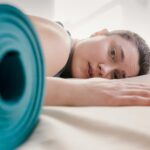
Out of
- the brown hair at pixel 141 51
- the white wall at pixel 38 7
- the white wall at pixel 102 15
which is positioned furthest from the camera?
the white wall at pixel 102 15

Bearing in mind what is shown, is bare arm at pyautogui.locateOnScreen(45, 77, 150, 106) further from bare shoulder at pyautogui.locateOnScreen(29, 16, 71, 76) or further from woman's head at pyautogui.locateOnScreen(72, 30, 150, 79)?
woman's head at pyautogui.locateOnScreen(72, 30, 150, 79)

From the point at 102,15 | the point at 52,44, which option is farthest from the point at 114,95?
the point at 102,15

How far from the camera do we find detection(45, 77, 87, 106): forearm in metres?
0.71

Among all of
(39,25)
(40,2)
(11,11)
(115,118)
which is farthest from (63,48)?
(40,2)

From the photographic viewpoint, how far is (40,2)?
2.09 m

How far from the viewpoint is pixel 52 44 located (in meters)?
0.99

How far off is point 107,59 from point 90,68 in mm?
75

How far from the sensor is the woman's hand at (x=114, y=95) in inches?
29.0

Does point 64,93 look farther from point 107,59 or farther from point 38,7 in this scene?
point 38,7

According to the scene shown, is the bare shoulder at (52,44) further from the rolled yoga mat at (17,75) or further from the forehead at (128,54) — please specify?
the rolled yoga mat at (17,75)

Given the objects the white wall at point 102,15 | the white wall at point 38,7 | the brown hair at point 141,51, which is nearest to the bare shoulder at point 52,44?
the brown hair at point 141,51

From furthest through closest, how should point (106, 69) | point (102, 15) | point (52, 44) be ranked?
point (102, 15) < point (106, 69) < point (52, 44)

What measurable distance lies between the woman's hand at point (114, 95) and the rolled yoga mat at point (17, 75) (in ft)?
0.84

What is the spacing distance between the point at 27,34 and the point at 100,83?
37 cm
